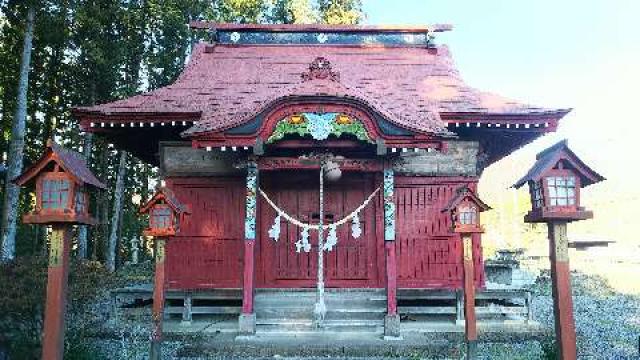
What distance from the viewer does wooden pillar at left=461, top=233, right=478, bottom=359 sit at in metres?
6.56

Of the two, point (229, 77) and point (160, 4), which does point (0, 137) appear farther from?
point (229, 77)

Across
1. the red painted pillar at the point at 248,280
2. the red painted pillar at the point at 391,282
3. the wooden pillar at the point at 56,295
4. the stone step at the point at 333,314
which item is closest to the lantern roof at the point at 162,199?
the wooden pillar at the point at 56,295

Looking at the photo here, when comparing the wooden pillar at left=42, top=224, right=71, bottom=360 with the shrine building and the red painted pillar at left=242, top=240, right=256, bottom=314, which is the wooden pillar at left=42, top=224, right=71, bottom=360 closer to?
the shrine building

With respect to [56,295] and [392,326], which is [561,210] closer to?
[392,326]

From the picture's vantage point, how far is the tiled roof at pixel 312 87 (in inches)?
335

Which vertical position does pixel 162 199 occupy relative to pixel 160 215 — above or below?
above

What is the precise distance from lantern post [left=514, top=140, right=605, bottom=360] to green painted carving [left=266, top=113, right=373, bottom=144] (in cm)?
312

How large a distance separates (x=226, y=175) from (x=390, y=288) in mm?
4003

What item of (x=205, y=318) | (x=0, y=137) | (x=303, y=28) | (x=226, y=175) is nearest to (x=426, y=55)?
(x=303, y=28)

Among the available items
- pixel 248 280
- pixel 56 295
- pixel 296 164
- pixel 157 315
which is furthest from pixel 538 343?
pixel 56 295

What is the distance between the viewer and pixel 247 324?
809cm

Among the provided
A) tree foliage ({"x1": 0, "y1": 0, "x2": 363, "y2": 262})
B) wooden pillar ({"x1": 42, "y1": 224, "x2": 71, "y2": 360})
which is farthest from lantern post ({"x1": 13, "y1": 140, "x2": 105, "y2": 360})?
tree foliage ({"x1": 0, "y1": 0, "x2": 363, "y2": 262})

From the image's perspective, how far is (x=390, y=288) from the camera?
8383mm

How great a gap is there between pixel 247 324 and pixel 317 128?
135 inches
